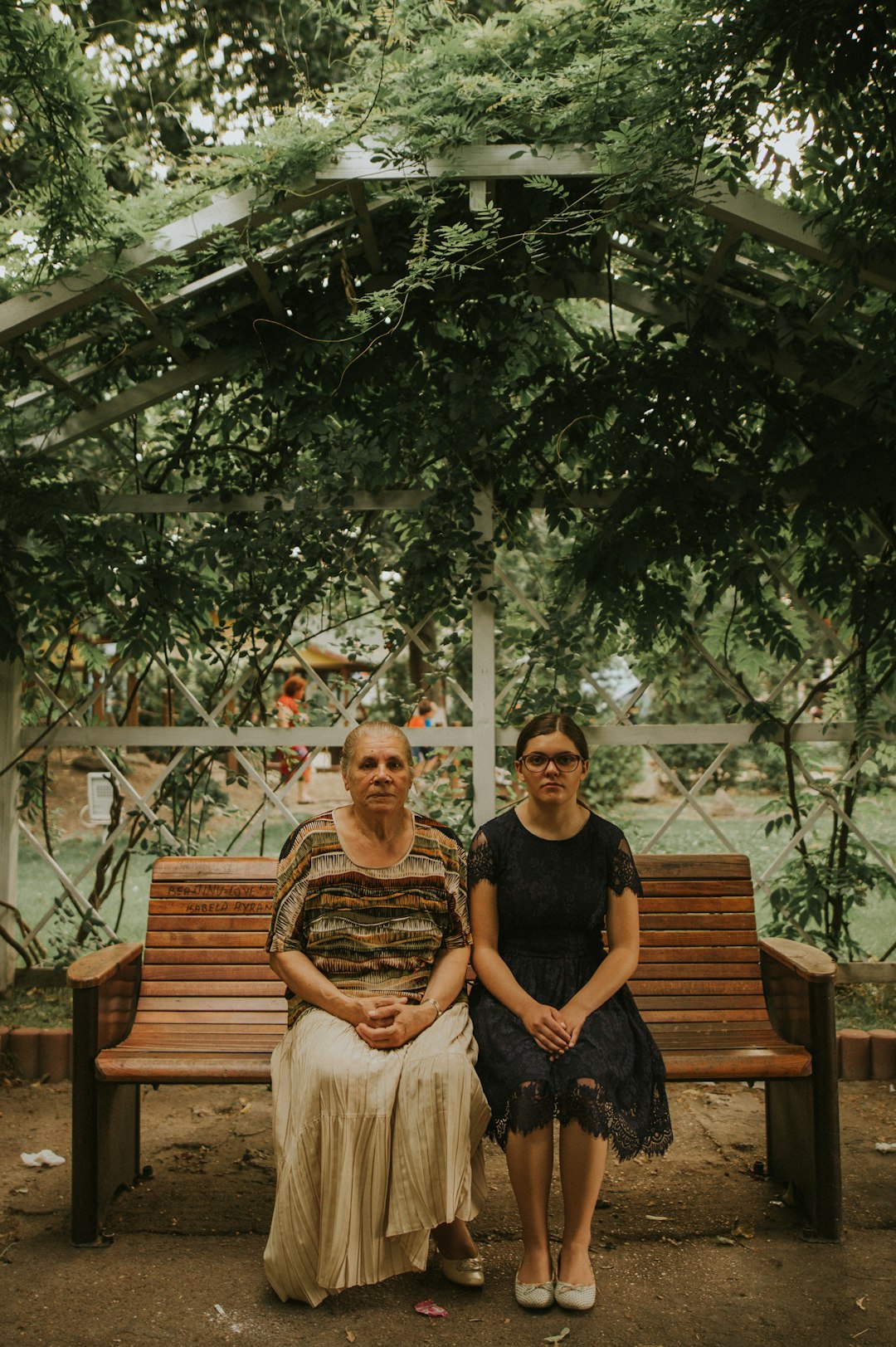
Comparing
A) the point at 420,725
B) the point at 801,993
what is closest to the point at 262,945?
the point at 801,993

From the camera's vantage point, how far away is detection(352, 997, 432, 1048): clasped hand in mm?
2775

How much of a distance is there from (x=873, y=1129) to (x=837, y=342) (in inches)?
114

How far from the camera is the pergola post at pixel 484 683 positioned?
4508mm

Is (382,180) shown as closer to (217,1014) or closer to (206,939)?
(206,939)

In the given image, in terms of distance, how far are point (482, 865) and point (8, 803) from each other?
2.60 metres

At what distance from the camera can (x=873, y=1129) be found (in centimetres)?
378

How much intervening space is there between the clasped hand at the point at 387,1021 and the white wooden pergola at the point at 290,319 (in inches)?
65.9

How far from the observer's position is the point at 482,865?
3.08m

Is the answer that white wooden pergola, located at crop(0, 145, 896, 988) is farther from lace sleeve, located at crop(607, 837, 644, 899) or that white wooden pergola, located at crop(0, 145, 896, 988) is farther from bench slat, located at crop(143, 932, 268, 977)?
lace sleeve, located at crop(607, 837, 644, 899)

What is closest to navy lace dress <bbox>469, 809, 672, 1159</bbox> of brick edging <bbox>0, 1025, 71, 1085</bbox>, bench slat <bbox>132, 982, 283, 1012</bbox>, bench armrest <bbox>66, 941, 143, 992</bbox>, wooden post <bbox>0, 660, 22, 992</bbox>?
bench slat <bbox>132, 982, 283, 1012</bbox>

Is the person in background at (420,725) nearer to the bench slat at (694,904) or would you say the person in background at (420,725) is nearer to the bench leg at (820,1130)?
the bench slat at (694,904)

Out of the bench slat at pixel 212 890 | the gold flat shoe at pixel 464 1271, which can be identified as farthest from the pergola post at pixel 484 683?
the gold flat shoe at pixel 464 1271

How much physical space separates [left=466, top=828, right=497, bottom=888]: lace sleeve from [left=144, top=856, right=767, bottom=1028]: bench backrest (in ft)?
2.30

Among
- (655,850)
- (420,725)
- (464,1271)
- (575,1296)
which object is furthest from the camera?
(655,850)
